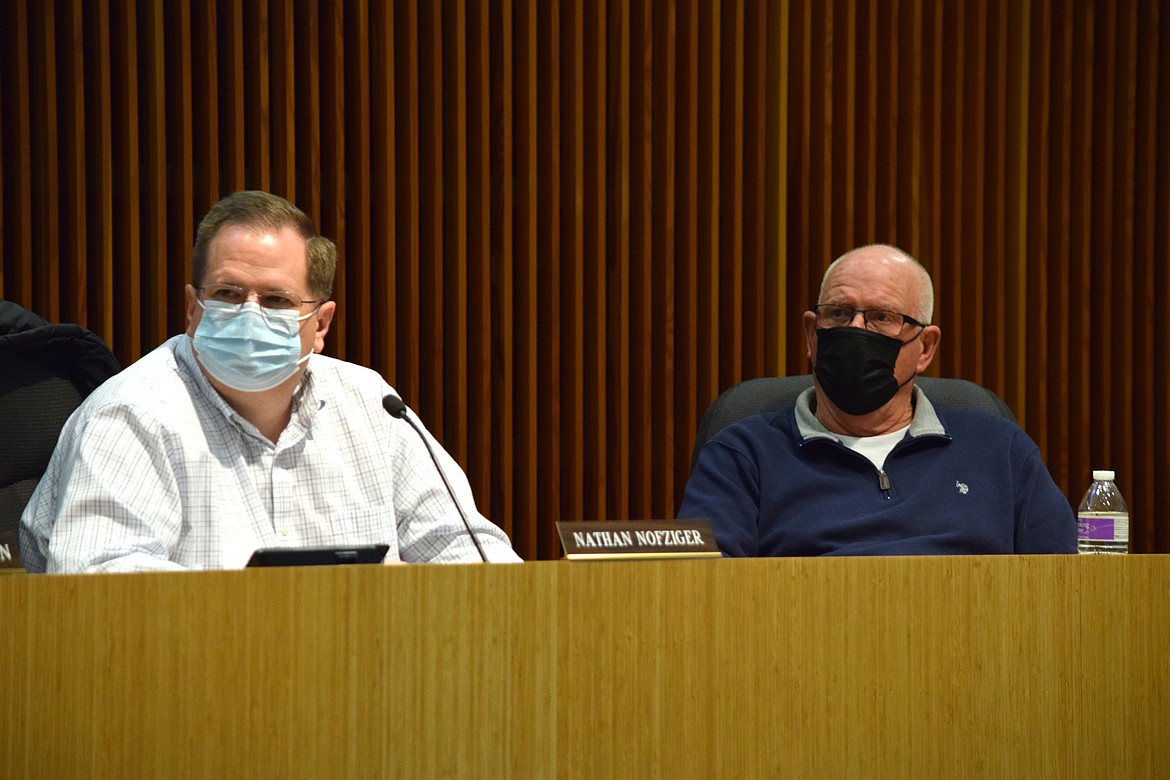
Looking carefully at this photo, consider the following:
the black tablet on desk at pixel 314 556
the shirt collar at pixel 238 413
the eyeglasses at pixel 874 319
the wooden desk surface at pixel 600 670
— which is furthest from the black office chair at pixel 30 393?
the eyeglasses at pixel 874 319

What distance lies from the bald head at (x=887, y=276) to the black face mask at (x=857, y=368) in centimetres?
11

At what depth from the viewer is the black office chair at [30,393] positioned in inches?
89.7

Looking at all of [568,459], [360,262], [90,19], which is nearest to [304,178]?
[360,262]

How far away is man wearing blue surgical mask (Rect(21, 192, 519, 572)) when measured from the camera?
1.97m

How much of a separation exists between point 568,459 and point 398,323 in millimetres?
579

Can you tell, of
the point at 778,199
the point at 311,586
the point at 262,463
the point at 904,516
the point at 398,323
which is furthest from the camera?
the point at 778,199

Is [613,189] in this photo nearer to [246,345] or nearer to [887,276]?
[887,276]

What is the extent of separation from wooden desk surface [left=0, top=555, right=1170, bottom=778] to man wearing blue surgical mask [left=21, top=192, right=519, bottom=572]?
592 millimetres

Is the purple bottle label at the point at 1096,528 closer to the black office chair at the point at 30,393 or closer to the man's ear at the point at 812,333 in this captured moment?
the man's ear at the point at 812,333

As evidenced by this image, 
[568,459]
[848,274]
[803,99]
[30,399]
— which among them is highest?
[803,99]

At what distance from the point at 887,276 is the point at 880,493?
1.57 feet

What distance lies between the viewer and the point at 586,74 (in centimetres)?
345

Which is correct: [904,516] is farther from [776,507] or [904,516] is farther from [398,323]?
[398,323]

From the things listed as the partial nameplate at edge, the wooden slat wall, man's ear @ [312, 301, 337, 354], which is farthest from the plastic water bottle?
man's ear @ [312, 301, 337, 354]
